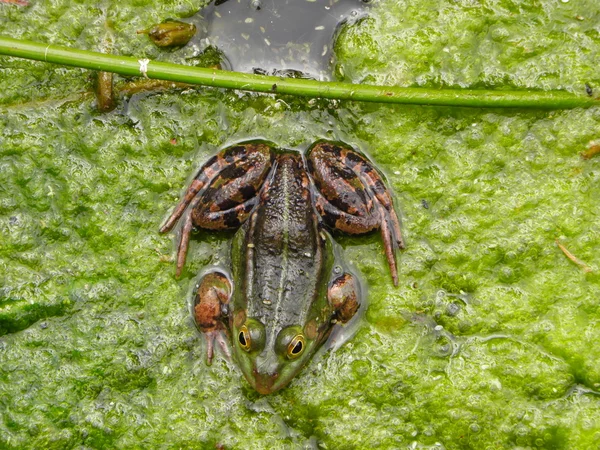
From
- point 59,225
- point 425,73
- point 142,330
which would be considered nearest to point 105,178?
point 59,225

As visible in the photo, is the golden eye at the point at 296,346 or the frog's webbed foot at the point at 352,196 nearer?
the golden eye at the point at 296,346

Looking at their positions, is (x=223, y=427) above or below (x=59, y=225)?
below

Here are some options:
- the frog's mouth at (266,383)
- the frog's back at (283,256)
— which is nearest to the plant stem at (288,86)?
the frog's back at (283,256)

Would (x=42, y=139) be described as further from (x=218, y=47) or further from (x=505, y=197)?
(x=505, y=197)

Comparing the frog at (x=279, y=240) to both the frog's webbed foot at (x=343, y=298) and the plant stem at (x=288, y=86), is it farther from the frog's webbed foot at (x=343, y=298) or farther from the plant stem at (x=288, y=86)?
the plant stem at (x=288, y=86)

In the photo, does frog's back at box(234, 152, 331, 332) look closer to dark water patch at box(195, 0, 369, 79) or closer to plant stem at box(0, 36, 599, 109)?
plant stem at box(0, 36, 599, 109)

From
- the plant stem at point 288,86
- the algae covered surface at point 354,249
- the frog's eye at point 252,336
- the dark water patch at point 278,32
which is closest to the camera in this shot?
the frog's eye at point 252,336

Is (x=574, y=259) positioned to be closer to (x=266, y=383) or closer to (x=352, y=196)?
(x=352, y=196)
